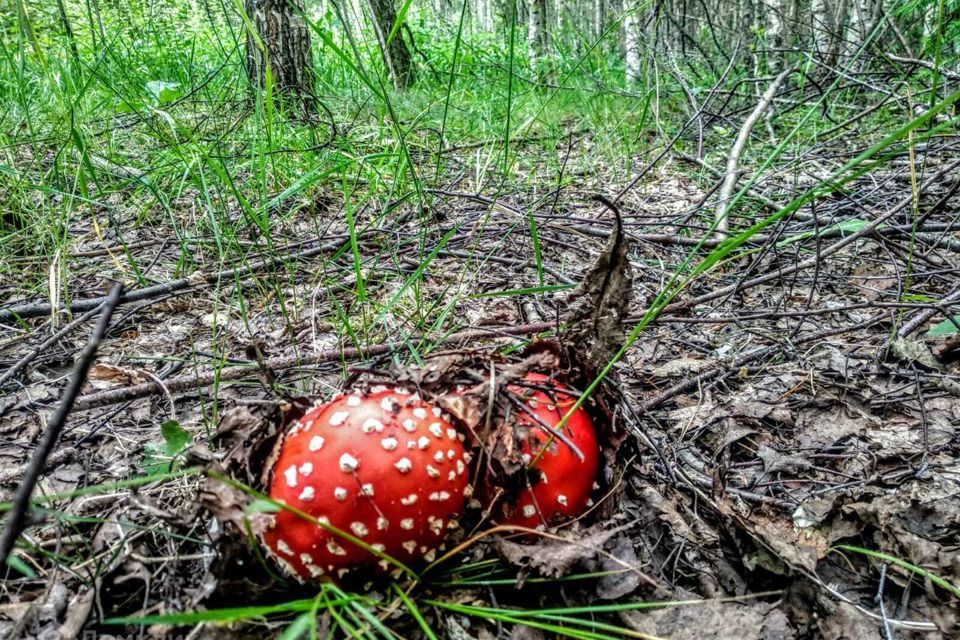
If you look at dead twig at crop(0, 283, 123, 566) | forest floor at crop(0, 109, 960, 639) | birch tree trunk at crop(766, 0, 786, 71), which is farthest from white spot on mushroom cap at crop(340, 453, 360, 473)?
birch tree trunk at crop(766, 0, 786, 71)

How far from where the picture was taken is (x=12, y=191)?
2693 millimetres

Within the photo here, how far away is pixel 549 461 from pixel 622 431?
217mm

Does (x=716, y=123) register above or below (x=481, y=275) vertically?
above

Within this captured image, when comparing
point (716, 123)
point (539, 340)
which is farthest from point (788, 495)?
point (716, 123)

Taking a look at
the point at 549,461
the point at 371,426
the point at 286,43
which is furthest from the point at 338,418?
the point at 286,43

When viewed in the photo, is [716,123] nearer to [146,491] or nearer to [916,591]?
[916,591]

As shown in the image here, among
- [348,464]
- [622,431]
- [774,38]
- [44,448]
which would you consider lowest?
[622,431]

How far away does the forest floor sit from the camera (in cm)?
119

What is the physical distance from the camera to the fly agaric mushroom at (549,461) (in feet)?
4.05

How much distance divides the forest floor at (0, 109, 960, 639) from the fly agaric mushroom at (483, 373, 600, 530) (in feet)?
0.20

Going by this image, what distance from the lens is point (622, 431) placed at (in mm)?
1360

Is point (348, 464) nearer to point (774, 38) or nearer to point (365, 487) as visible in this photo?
point (365, 487)

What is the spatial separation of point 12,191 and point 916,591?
3.60 metres

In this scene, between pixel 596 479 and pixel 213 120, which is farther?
pixel 213 120
